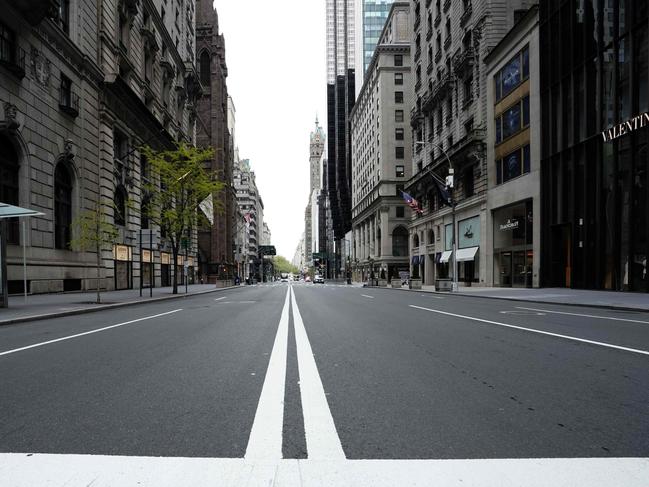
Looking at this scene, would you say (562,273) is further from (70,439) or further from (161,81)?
(161,81)

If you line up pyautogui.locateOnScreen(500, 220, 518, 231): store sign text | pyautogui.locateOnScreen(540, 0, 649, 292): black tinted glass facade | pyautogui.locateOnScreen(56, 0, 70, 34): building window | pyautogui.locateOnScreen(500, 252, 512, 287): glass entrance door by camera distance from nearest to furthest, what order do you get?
pyautogui.locateOnScreen(540, 0, 649, 292): black tinted glass facade → pyautogui.locateOnScreen(56, 0, 70, 34): building window → pyautogui.locateOnScreen(500, 220, 518, 231): store sign text → pyautogui.locateOnScreen(500, 252, 512, 287): glass entrance door

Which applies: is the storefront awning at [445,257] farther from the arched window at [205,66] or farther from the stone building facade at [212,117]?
the arched window at [205,66]

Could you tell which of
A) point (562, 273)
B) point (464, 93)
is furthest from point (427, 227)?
point (562, 273)

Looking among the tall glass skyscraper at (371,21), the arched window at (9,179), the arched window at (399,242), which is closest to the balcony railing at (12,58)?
the arched window at (9,179)

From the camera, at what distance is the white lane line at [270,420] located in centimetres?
310

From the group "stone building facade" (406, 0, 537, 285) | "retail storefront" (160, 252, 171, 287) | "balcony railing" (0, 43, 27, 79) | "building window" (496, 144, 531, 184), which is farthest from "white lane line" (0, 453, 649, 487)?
"retail storefront" (160, 252, 171, 287)

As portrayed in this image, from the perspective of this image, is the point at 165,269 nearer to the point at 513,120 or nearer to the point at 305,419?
the point at 513,120

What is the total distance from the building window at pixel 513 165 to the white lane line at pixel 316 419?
31.5m

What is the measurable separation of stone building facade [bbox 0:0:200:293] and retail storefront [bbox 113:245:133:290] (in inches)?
2.9

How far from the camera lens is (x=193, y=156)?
3161 cm

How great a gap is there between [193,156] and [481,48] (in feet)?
84.8

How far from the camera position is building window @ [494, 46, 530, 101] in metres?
33.8

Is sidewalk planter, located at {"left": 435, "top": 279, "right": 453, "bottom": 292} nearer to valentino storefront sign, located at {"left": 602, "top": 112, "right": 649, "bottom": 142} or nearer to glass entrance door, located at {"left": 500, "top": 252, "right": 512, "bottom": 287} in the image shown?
glass entrance door, located at {"left": 500, "top": 252, "right": 512, "bottom": 287}

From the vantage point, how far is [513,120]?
3531 cm
